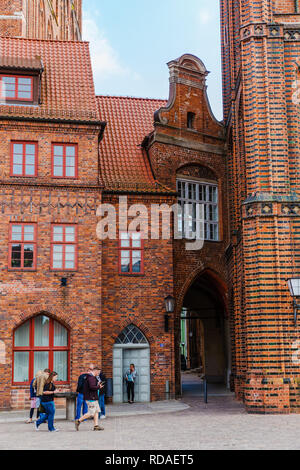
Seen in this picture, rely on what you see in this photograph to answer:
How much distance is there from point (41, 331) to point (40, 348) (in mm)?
551

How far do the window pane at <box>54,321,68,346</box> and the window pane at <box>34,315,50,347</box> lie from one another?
0.89ft

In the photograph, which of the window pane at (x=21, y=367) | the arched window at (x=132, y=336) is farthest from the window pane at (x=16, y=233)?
the arched window at (x=132, y=336)

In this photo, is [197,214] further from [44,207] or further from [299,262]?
[299,262]

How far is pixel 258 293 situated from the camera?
17.5m

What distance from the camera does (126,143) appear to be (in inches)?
1057

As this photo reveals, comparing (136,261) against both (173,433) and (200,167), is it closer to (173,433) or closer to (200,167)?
(200,167)

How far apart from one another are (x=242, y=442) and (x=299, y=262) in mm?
6887

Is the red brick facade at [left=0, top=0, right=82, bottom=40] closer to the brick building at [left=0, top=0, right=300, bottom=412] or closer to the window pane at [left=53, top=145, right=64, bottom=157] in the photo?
the brick building at [left=0, top=0, right=300, bottom=412]

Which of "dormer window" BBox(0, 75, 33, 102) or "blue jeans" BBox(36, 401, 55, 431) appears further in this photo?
"dormer window" BBox(0, 75, 33, 102)

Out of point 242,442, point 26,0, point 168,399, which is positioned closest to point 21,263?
point 168,399

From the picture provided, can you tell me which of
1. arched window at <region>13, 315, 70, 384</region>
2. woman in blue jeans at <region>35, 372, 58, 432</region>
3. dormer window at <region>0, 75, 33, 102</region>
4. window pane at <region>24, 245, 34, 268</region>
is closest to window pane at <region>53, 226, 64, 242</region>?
window pane at <region>24, 245, 34, 268</region>

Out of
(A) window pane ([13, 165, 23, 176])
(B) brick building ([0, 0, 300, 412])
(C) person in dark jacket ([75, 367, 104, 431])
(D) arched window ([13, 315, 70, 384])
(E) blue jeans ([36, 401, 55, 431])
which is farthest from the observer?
(A) window pane ([13, 165, 23, 176])

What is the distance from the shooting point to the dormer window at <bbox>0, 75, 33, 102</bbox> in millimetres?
23156

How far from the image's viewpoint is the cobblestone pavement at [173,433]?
11.9 meters
